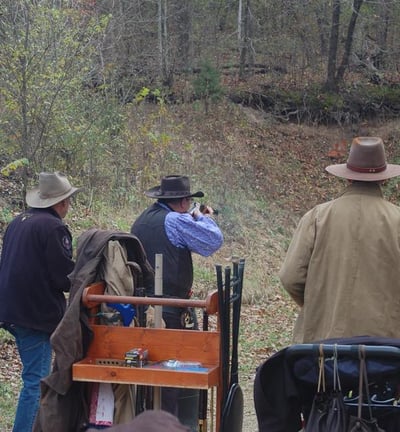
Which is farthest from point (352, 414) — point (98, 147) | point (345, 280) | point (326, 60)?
point (326, 60)

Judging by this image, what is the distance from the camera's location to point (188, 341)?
15.6 feet

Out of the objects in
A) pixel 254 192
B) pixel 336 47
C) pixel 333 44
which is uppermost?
pixel 333 44

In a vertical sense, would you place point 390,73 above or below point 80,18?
below

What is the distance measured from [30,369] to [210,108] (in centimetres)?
1631

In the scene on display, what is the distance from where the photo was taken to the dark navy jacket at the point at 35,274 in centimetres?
561

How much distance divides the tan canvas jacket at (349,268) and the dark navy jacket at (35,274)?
5.90 feet

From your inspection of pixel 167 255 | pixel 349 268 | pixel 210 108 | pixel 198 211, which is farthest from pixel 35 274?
pixel 210 108

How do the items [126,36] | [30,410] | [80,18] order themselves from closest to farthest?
[30,410] → [80,18] → [126,36]

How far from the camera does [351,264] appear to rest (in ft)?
14.9

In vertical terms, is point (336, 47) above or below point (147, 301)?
below

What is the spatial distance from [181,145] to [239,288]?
13.8 metres

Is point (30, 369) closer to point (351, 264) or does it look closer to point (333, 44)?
point (351, 264)

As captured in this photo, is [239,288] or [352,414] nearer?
[352,414]

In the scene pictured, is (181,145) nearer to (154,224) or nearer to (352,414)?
(154,224)
